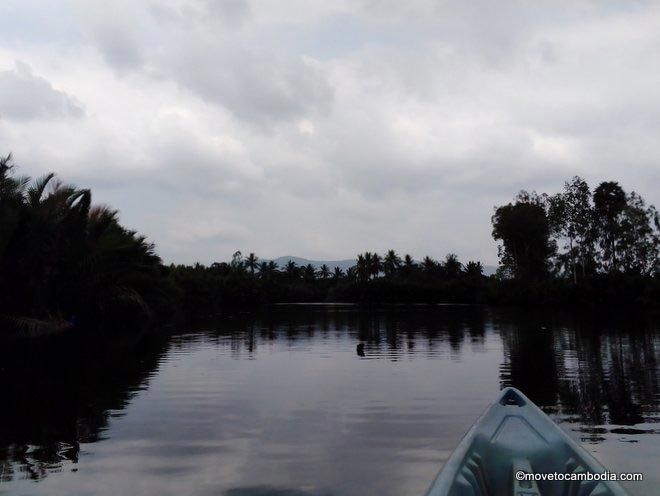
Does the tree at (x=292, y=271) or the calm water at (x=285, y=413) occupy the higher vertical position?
the tree at (x=292, y=271)

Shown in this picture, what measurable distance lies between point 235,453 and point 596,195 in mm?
73006

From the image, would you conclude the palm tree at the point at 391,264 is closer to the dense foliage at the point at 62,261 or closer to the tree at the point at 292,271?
the tree at the point at 292,271

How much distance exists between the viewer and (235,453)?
9.16 metres

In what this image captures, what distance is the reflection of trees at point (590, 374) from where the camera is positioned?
12.2 meters

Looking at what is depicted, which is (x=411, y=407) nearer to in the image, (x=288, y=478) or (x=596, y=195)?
(x=288, y=478)

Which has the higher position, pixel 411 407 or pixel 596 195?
pixel 596 195

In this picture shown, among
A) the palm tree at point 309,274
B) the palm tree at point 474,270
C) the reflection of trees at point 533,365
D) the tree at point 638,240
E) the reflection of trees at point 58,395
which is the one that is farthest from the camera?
the palm tree at point 309,274

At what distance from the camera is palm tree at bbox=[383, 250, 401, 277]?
4855 inches

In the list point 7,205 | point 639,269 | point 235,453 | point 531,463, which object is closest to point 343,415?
point 235,453

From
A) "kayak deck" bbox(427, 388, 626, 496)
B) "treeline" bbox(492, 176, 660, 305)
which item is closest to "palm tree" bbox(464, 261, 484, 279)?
"treeline" bbox(492, 176, 660, 305)

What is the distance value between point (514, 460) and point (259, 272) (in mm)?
127547

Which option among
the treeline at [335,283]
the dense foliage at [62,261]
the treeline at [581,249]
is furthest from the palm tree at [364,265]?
the dense foliage at [62,261]

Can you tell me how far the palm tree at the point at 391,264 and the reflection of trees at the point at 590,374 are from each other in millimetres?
92796

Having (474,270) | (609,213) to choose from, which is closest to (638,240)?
(609,213)
